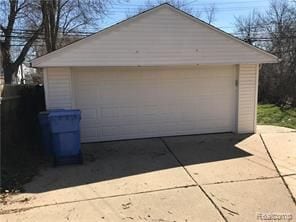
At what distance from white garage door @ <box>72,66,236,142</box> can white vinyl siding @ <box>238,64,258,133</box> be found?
0.22 m

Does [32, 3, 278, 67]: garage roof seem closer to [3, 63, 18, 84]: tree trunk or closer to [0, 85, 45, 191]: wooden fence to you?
[0, 85, 45, 191]: wooden fence

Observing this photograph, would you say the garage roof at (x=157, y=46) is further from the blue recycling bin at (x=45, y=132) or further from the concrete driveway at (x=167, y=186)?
the concrete driveway at (x=167, y=186)

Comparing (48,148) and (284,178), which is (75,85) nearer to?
(48,148)

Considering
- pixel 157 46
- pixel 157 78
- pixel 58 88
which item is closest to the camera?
pixel 58 88

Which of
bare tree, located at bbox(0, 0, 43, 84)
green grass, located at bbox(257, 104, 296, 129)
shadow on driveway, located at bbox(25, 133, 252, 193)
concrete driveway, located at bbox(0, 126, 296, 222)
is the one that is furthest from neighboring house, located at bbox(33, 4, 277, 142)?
bare tree, located at bbox(0, 0, 43, 84)

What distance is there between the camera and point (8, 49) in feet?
82.5

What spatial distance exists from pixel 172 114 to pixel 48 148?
3663mm

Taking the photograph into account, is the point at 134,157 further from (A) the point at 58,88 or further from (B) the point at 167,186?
(A) the point at 58,88

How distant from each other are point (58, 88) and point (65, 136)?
1986mm

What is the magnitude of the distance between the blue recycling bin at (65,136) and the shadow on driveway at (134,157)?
246mm

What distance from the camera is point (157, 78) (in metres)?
9.76

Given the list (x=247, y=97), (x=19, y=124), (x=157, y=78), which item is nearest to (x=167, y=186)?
(x=157, y=78)

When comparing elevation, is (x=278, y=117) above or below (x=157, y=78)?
below

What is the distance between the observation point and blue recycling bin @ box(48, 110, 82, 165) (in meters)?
7.14
